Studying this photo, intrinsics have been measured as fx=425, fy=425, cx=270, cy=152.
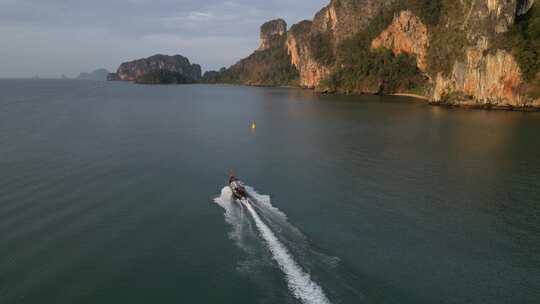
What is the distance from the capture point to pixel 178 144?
6631 centimetres

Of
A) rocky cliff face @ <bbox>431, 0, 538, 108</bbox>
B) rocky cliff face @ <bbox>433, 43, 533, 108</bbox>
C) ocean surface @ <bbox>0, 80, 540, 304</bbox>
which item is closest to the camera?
ocean surface @ <bbox>0, 80, 540, 304</bbox>

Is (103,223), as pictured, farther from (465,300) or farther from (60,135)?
(60,135)

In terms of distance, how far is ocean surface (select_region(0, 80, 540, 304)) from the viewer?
25.0 metres

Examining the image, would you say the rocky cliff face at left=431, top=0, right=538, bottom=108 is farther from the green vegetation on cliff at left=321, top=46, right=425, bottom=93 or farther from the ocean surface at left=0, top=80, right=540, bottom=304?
the green vegetation on cliff at left=321, top=46, right=425, bottom=93

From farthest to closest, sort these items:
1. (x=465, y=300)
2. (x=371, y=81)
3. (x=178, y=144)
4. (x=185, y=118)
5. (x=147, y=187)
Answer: (x=371, y=81), (x=185, y=118), (x=178, y=144), (x=147, y=187), (x=465, y=300)

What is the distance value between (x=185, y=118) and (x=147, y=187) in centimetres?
6068

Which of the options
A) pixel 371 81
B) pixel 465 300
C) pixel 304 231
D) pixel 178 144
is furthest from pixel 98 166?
pixel 371 81

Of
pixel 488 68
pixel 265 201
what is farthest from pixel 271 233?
pixel 488 68

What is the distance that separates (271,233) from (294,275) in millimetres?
6274

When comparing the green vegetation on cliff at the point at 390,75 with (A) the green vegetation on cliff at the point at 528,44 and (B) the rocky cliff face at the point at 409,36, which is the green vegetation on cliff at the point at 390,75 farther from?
(A) the green vegetation on cliff at the point at 528,44

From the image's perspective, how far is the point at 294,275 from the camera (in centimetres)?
2552

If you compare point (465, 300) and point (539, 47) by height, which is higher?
point (539, 47)

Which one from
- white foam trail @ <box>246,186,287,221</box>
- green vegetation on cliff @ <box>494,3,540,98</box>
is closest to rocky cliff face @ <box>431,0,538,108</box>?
green vegetation on cliff @ <box>494,3,540,98</box>

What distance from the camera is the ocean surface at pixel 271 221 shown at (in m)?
25.0
